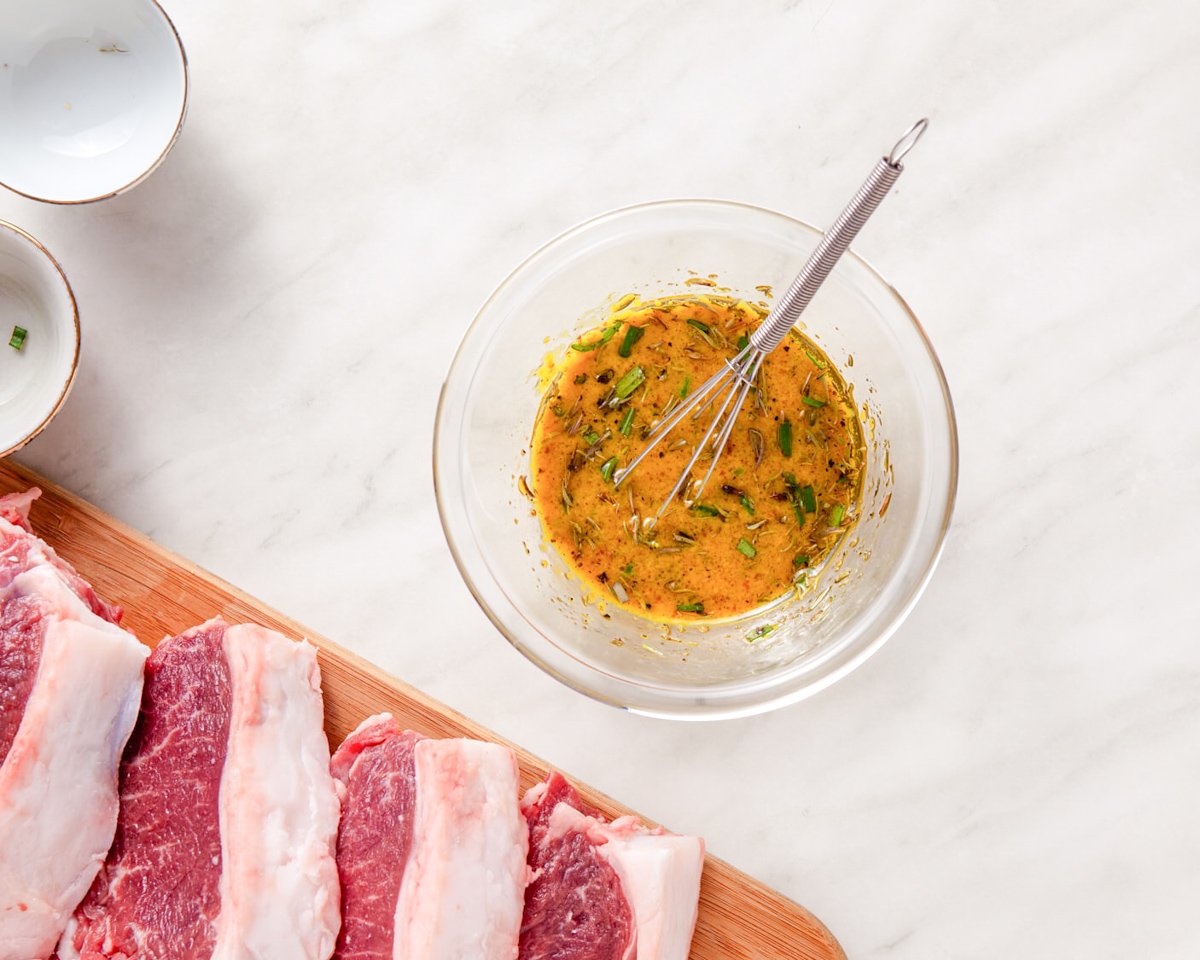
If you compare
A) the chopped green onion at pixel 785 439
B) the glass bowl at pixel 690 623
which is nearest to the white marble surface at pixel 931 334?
the glass bowl at pixel 690 623

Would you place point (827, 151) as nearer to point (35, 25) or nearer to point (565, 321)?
point (565, 321)

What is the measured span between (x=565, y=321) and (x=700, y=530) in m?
0.54

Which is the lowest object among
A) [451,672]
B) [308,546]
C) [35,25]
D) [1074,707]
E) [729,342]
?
[1074,707]

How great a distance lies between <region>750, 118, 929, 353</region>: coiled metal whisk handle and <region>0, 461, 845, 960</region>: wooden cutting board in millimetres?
1114

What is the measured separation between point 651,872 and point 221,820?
2.83 ft

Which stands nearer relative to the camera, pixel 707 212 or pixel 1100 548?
pixel 707 212

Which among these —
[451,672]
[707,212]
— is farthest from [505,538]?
[707,212]

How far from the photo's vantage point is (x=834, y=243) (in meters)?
1.51

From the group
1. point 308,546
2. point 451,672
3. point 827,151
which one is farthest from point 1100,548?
point 308,546

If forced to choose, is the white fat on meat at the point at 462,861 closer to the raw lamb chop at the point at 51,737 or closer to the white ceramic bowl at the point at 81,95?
the raw lamb chop at the point at 51,737

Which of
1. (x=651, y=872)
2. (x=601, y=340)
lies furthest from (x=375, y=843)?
(x=601, y=340)

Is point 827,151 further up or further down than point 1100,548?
further up

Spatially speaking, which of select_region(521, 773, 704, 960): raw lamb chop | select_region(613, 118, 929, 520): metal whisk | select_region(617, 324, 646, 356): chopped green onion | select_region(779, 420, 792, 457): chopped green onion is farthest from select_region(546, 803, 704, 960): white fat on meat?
select_region(617, 324, 646, 356): chopped green onion

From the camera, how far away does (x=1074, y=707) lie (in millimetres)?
2277
